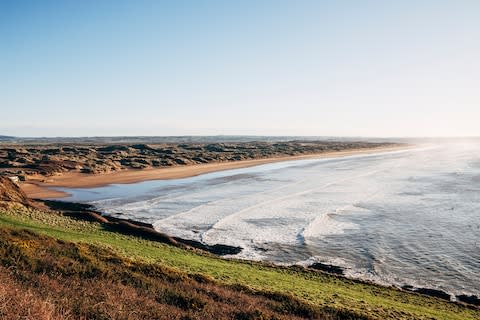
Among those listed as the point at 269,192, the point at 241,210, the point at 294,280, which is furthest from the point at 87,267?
the point at 269,192

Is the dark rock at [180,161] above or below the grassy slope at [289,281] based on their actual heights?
above

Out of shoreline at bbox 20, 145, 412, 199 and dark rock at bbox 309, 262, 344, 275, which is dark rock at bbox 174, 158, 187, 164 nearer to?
shoreline at bbox 20, 145, 412, 199

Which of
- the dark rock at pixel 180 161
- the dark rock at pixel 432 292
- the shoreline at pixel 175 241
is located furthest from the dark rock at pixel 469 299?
the dark rock at pixel 180 161

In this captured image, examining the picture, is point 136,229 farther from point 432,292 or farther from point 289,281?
point 432,292

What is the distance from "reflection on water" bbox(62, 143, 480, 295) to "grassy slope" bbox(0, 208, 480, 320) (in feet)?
6.66

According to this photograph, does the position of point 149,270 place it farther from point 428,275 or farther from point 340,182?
point 340,182

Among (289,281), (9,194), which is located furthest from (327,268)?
(9,194)

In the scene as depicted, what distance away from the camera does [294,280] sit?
60.4 feet

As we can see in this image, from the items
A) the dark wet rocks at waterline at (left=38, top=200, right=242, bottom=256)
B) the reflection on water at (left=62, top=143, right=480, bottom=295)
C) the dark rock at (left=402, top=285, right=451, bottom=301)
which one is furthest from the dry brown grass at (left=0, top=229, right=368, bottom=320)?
the reflection on water at (left=62, top=143, right=480, bottom=295)

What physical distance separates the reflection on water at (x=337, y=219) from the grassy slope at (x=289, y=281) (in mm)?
2030

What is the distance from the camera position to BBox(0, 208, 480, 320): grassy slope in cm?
1522

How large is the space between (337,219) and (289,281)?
49.0ft

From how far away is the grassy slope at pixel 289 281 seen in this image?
49.9 feet

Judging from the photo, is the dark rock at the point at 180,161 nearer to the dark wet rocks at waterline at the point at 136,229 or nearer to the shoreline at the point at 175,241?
the shoreline at the point at 175,241
